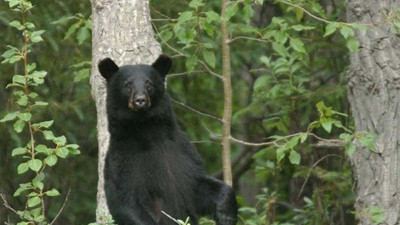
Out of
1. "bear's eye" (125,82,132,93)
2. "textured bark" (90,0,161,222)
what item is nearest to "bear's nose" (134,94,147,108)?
"bear's eye" (125,82,132,93)

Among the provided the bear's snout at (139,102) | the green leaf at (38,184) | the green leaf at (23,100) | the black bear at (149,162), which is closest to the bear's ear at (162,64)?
the black bear at (149,162)

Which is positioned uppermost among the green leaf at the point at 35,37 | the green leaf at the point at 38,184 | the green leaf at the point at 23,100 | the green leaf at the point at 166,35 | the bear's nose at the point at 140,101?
the green leaf at the point at 166,35

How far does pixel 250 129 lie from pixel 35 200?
682cm

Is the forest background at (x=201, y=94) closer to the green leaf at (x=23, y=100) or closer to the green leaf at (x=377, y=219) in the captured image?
the green leaf at (x=377, y=219)

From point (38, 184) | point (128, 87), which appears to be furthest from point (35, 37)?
point (38, 184)

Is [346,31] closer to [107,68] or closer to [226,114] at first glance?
[226,114]

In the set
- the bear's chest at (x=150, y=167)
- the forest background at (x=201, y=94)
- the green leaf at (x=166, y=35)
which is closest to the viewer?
the bear's chest at (x=150, y=167)

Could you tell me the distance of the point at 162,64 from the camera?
7250mm

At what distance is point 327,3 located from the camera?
12.2 meters

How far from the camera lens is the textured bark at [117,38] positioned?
7473mm

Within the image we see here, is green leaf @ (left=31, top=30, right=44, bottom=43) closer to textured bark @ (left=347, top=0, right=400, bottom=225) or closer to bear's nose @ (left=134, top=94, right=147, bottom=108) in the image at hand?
A: bear's nose @ (left=134, top=94, right=147, bottom=108)

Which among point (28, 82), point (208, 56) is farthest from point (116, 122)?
point (208, 56)

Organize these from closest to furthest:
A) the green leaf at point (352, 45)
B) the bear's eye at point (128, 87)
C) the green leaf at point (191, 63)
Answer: the bear's eye at point (128, 87) → the green leaf at point (352, 45) → the green leaf at point (191, 63)

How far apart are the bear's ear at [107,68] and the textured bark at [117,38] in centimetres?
26
